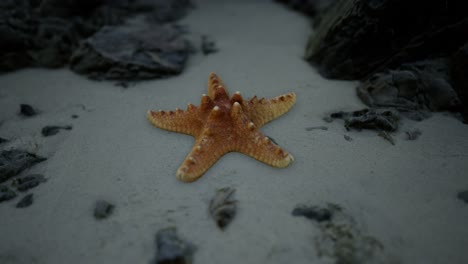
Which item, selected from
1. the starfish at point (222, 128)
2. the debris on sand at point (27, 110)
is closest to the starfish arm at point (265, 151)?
the starfish at point (222, 128)

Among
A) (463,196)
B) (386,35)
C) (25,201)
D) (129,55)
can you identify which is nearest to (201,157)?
(25,201)

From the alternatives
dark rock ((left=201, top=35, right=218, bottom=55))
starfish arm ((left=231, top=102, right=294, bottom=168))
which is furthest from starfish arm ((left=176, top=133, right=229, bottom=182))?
dark rock ((left=201, top=35, right=218, bottom=55))

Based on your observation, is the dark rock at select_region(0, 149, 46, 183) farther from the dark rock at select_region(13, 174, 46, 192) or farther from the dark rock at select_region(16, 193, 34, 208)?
the dark rock at select_region(16, 193, 34, 208)

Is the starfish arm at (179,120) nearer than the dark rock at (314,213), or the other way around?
the dark rock at (314,213)

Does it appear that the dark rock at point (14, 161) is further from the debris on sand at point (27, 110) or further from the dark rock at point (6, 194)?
the debris on sand at point (27, 110)

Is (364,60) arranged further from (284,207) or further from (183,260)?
(183,260)
